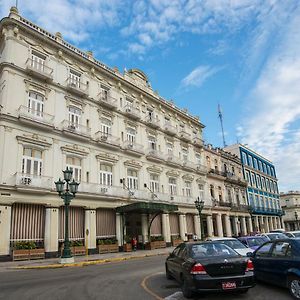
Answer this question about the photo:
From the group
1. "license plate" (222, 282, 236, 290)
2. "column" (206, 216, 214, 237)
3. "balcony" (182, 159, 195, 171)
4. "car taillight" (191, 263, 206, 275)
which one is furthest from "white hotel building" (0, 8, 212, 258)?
"license plate" (222, 282, 236, 290)

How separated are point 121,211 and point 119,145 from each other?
6.30m

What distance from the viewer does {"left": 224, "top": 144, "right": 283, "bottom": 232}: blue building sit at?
54.5m

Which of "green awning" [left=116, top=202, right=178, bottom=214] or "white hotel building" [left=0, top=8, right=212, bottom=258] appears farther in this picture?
"green awning" [left=116, top=202, right=178, bottom=214]

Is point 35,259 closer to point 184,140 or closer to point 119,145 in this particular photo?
point 119,145

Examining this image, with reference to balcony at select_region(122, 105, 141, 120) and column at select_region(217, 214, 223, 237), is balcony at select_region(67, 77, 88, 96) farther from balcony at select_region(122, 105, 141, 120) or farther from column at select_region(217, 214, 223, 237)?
column at select_region(217, 214, 223, 237)

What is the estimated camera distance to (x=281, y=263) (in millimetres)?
7742

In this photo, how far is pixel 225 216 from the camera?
4522 cm

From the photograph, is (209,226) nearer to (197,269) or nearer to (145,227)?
(145,227)

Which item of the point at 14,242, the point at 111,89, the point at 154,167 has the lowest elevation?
the point at 14,242

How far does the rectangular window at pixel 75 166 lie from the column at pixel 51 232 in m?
3.55

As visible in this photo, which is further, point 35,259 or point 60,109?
point 60,109

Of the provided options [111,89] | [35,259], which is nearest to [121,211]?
[35,259]

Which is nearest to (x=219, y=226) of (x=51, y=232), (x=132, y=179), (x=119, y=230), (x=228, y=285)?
(x=132, y=179)

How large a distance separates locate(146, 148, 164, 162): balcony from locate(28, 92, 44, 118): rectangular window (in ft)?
41.6
